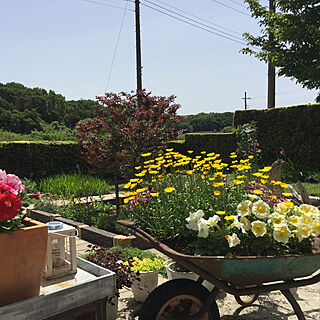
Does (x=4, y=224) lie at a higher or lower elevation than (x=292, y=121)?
lower

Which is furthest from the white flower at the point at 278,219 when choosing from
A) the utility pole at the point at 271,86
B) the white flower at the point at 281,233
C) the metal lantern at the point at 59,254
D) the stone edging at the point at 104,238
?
the utility pole at the point at 271,86

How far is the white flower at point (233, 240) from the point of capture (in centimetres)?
189

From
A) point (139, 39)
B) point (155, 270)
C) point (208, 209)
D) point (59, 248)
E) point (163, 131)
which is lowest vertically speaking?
point (155, 270)

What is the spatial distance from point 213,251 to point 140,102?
484cm

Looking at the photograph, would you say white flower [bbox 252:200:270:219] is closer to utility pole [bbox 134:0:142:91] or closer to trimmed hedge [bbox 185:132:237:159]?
trimmed hedge [bbox 185:132:237:159]

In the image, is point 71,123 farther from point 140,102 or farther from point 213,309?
point 213,309

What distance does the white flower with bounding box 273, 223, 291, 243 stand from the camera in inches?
75.4

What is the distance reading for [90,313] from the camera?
202 cm

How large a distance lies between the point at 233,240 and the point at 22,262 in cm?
110

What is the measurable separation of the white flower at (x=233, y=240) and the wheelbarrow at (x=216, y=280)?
0.33 feet

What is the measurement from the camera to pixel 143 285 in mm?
2887

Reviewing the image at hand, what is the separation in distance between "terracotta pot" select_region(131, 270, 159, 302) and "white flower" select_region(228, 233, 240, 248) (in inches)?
48.8

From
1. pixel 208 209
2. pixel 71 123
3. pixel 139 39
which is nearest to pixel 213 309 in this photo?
pixel 208 209

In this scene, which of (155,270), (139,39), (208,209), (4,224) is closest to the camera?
(4,224)
